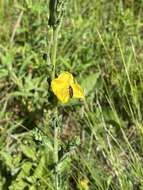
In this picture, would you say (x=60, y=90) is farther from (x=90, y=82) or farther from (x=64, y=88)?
(x=90, y=82)

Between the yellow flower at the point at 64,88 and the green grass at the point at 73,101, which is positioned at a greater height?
the yellow flower at the point at 64,88

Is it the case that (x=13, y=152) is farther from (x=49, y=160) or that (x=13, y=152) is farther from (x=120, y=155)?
(x=120, y=155)

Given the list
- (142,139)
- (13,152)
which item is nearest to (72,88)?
(142,139)

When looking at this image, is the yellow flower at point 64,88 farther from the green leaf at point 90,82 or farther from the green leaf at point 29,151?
the green leaf at point 90,82

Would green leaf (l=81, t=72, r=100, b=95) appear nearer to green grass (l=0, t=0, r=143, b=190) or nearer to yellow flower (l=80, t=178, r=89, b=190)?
green grass (l=0, t=0, r=143, b=190)

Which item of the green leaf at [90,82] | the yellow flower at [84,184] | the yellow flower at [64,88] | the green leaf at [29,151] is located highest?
→ the yellow flower at [64,88]

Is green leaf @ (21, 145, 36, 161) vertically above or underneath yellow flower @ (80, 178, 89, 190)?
above

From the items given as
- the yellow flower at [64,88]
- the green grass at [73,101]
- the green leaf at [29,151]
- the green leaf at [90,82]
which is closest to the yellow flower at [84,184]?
the green grass at [73,101]

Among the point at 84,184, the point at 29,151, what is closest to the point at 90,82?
the point at 29,151

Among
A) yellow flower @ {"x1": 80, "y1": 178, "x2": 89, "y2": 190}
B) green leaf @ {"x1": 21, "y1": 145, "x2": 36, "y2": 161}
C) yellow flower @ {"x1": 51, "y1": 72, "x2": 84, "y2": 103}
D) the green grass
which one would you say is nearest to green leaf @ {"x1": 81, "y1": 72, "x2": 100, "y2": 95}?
the green grass
